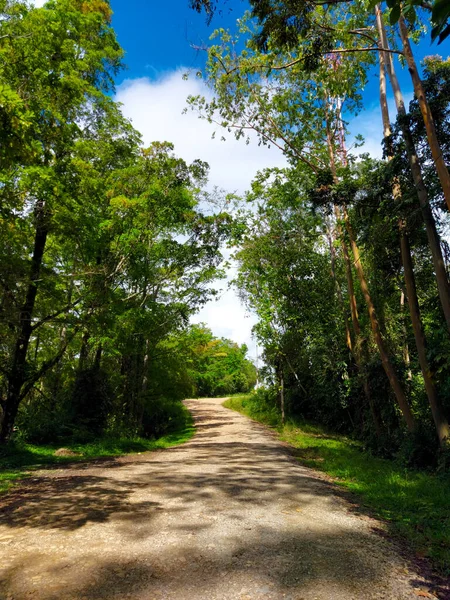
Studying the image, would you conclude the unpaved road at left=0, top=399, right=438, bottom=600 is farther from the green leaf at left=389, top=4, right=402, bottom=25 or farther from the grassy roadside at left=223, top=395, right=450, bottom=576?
the green leaf at left=389, top=4, right=402, bottom=25

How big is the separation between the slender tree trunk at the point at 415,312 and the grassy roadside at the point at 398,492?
1247 millimetres

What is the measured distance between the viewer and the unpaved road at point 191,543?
120 inches

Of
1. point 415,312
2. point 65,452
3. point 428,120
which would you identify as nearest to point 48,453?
point 65,452

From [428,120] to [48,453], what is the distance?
12109 mm

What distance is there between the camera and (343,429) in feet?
57.9

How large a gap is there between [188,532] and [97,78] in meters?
13.5

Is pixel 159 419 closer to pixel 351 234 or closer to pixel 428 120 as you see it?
pixel 351 234

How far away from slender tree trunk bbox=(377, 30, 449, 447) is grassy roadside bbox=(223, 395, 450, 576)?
4.09 feet

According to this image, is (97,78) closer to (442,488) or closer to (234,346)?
(442,488)

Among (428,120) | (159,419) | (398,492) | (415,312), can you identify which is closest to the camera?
(398,492)

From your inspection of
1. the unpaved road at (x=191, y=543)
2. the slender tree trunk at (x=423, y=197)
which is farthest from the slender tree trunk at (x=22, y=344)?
the slender tree trunk at (x=423, y=197)

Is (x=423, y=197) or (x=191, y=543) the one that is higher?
(x=423, y=197)

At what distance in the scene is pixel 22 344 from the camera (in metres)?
11.7

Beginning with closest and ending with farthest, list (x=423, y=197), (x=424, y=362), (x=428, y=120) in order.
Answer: (x=428, y=120), (x=423, y=197), (x=424, y=362)
